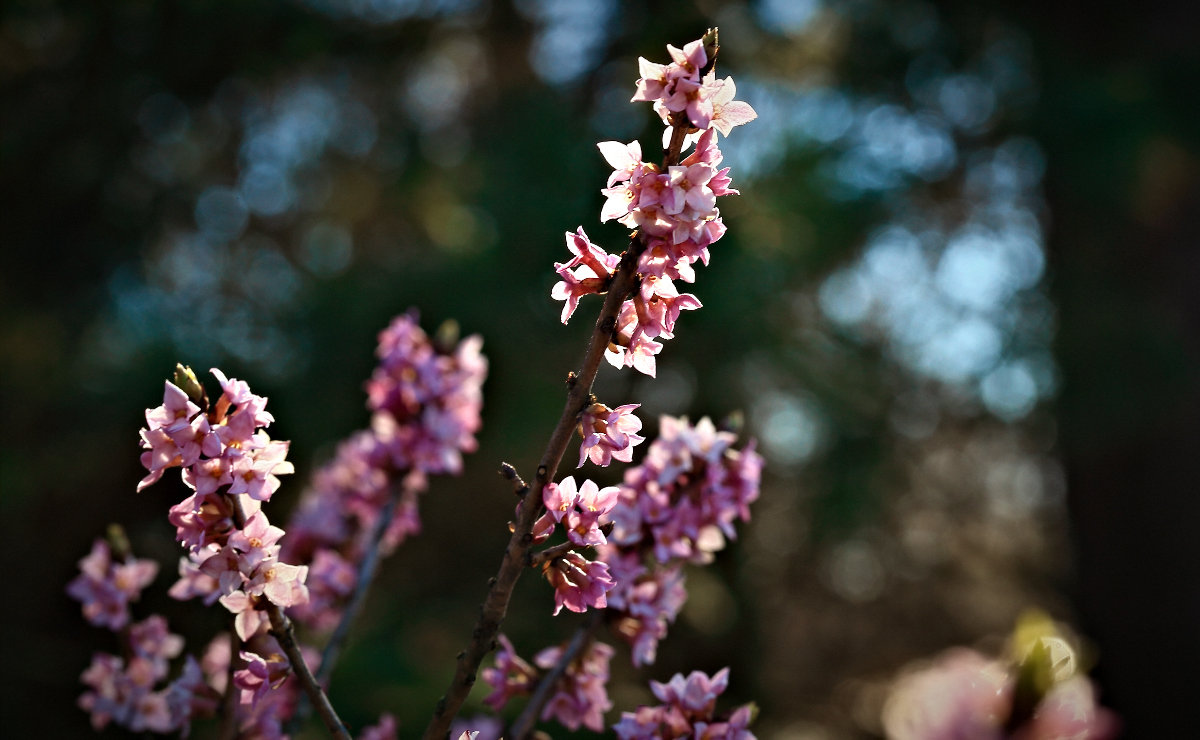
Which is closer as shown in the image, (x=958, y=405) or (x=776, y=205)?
(x=776, y=205)

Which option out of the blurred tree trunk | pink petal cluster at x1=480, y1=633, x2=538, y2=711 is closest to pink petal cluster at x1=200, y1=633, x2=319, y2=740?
pink petal cluster at x1=480, y1=633, x2=538, y2=711

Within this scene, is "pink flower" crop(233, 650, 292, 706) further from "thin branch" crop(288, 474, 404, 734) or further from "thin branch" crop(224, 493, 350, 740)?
"thin branch" crop(288, 474, 404, 734)

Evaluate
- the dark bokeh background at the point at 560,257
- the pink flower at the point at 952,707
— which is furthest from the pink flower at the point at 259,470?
the dark bokeh background at the point at 560,257

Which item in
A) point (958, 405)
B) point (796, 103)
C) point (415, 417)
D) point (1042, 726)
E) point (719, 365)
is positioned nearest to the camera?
point (1042, 726)

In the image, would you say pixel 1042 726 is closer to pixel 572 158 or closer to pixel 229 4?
pixel 572 158

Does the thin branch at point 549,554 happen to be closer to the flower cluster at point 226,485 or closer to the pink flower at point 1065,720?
the flower cluster at point 226,485

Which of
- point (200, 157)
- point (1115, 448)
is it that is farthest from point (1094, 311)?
point (200, 157)

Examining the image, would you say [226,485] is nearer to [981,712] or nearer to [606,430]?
[606,430]
